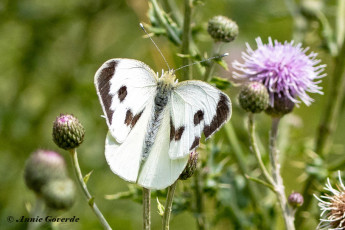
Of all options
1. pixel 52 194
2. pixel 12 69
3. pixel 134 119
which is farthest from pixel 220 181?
pixel 12 69

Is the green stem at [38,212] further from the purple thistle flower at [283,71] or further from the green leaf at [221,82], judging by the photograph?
the purple thistle flower at [283,71]

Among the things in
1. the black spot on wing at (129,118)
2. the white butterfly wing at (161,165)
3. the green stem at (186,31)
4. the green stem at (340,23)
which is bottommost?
the green stem at (340,23)

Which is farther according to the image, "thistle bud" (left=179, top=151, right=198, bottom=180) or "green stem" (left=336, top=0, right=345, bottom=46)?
"green stem" (left=336, top=0, right=345, bottom=46)

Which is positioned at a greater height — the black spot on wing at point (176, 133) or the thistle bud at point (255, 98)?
the black spot on wing at point (176, 133)

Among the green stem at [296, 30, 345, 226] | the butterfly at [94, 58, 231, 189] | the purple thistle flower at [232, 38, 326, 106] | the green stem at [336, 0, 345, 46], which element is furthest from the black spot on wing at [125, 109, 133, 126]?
the green stem at [336, 0, 345, 46]

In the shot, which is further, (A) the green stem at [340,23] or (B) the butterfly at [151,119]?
(A) the green stem at [340,23]

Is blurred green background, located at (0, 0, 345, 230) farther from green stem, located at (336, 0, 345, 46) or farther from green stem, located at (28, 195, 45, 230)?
green stem, located at (28, 195, 45, 230)

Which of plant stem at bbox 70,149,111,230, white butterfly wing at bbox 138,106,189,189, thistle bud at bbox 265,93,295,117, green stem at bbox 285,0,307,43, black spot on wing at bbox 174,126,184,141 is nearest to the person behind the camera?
plant stem at bbox 70,149,111,230

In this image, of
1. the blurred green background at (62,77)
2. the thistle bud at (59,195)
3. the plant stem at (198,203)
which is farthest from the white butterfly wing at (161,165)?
the blurred green background at (62,77)
